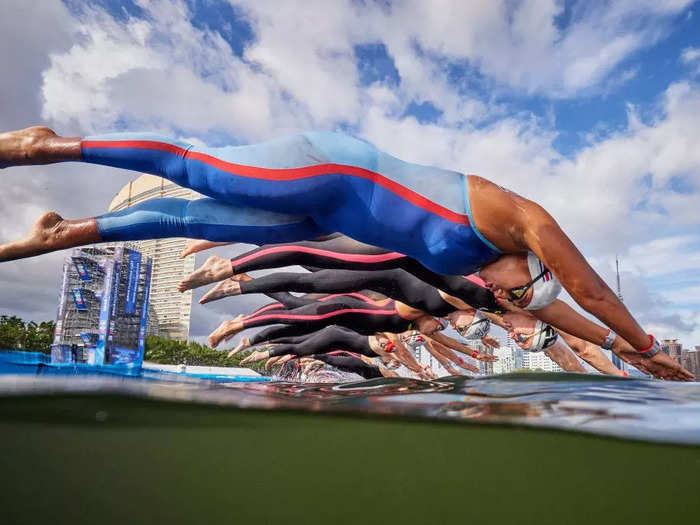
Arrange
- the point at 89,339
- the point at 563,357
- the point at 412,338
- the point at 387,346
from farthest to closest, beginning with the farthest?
the point at 89,339
the point at 387,346
the point at 412,338
the point at 563,357

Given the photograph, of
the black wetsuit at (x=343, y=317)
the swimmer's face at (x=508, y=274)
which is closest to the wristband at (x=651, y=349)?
the swimmer's face at (x=508, y=274)

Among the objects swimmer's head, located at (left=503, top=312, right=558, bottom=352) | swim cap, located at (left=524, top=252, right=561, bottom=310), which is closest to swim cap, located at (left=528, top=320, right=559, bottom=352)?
swimmer's head, located at (left=503, top=312, right=558, bottom=352)

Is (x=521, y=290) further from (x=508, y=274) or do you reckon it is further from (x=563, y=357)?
(x=563, y=357)

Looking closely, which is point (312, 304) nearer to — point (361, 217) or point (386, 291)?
point (386, 291)

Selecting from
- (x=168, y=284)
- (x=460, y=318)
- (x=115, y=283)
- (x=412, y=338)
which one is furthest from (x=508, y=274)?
(x=168, y=284)

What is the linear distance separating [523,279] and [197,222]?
2.07m

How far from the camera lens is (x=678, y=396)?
9.21 ft

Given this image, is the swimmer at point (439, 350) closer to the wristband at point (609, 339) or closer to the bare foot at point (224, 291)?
the bare foot at point (224, 291)

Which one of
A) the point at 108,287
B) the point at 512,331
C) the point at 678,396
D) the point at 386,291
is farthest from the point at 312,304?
the point at 108,287

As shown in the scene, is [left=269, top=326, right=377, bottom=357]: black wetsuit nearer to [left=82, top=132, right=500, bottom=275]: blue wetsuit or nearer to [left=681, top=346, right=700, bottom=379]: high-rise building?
[left=681, top=346, right=700, bottom=379]: high-rise building

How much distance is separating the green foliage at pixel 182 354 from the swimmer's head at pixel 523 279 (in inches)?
920

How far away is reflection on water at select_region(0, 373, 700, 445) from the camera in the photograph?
2.29 m

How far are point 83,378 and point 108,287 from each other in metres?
18.4

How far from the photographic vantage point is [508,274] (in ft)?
9.82
